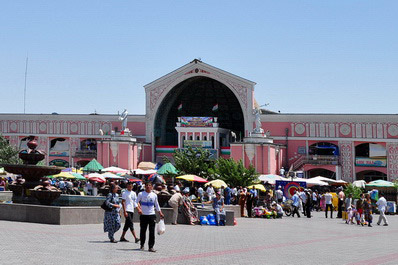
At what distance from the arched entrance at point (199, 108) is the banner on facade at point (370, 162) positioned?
1195 cm

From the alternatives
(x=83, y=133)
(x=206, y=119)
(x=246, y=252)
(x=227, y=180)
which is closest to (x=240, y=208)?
(x=227, y=180)

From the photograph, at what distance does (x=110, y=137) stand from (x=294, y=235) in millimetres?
38321

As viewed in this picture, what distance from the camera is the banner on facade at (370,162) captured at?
47.5 m

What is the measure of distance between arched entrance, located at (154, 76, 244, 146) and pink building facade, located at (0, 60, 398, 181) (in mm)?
101

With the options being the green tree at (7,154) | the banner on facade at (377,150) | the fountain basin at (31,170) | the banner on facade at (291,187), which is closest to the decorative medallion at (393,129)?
the banner on facade at (377,150)

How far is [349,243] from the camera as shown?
49.1 feet

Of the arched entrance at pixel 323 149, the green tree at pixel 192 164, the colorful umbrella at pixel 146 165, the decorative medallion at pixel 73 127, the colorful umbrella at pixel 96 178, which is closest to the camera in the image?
the colorful umbrella at pixel 96 178

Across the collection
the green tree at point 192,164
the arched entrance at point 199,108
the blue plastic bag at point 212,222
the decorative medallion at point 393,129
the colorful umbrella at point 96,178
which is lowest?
the blue plastic bag at point 212,222

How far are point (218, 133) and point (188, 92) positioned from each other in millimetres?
6685

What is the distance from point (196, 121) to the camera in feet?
167

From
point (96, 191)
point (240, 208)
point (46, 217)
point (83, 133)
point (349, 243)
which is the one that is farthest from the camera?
point (83, 133)

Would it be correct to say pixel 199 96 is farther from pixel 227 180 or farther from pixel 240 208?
pixel 240 208

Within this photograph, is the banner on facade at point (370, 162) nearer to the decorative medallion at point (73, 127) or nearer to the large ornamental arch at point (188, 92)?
the large ornamental arch at point (188, 92)

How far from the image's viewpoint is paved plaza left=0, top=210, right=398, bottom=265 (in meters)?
10.6
